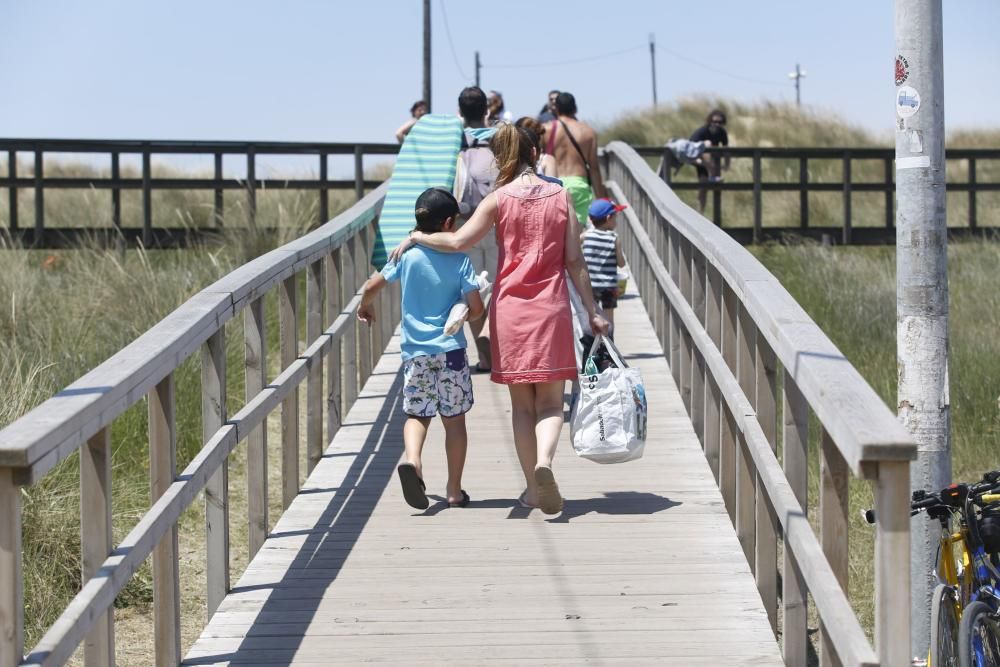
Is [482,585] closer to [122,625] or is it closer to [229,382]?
[122,625]

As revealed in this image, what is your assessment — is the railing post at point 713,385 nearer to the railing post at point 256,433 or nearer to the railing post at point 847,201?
the railing post at point 256,433

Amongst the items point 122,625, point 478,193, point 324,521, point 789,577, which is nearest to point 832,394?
point 789,577

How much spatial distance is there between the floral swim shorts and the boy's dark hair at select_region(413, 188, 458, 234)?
1.67ft

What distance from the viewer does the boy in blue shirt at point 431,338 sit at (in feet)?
21.9

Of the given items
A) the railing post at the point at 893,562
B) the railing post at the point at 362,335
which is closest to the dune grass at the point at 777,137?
the railing post at the point at 362,335

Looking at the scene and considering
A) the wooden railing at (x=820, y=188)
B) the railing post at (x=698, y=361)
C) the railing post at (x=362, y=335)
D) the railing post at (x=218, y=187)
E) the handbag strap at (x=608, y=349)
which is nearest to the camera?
the handbag strap at (x=608, y=349)

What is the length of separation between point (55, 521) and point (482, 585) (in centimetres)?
257

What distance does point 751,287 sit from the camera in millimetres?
5234

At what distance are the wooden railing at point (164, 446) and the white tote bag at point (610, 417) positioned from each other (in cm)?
115

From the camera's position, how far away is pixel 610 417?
21.7 ft

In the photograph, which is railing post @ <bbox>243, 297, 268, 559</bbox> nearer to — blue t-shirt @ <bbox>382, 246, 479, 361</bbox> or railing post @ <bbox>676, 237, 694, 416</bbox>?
blue t-shirt @ <bbox>382, 246, 479, 361</bbox>

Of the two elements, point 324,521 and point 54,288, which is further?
point 54,288

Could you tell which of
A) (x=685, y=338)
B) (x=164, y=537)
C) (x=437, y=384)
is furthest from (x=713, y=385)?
(x=164, y=537)

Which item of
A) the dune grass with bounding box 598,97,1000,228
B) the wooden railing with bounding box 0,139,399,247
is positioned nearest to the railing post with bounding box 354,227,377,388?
the wooden railing with bounding box 0,139,399,247
